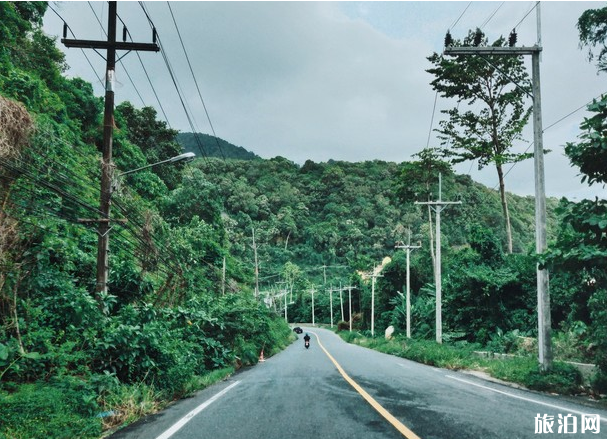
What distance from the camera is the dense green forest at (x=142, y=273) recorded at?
8625 mm

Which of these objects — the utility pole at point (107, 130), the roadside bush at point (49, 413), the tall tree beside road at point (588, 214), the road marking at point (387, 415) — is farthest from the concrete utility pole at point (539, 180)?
the roadside bush at point (49, 413)

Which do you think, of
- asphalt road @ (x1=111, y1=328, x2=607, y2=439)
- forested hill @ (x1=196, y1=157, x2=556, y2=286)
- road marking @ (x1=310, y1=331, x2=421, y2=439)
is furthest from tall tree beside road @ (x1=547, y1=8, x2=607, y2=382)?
forested hill @ (x1=196, y1=157, x2=556, y2=286)

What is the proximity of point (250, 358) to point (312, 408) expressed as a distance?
13738mm

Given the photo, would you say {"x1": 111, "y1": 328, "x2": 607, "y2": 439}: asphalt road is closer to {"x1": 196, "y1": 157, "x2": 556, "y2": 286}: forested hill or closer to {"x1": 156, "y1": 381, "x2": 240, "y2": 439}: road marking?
{"x1": 156, "y1": 381, "x2": 240, "y2": 439}: road marking

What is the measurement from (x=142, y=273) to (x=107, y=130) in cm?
434

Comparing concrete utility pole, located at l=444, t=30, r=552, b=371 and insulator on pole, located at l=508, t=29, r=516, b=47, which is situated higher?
insulator on pole, located at l=508, t=29, r=516, b=47

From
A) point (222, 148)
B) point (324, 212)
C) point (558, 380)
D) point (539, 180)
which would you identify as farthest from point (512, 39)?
point (222, 148)

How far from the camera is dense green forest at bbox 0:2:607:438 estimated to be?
8625 millimetres

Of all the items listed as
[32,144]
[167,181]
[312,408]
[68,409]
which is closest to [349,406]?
[312,408]

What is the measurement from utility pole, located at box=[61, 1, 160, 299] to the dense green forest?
0.56 meters

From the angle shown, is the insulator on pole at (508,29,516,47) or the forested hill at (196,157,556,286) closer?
the insulator on pole at (508,29,516,47)

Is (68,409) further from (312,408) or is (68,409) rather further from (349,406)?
(349,406)

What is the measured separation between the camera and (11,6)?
21.9m

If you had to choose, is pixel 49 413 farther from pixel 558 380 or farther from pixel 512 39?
pixel 512 39
